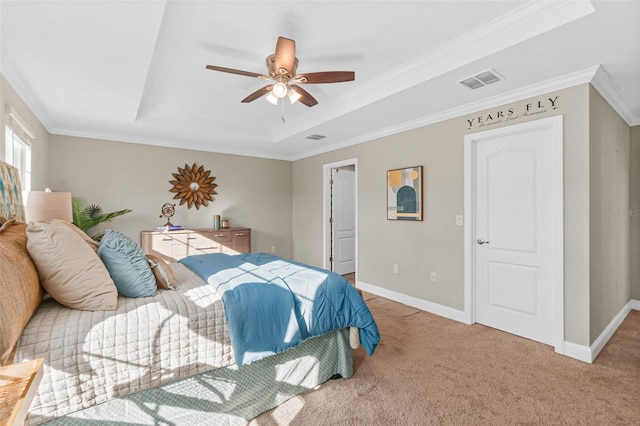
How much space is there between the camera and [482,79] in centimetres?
264

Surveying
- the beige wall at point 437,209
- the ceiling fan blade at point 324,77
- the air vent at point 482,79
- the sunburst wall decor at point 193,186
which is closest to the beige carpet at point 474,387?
the beige wall at point 437,209

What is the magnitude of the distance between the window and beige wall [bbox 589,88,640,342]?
481cm

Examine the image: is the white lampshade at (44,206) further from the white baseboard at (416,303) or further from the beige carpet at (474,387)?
the white baseboard at (416,303)

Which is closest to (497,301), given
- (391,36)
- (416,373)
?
(416,373)

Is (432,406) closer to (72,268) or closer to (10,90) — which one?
(72,268)

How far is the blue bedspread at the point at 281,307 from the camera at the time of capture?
67.7 inches

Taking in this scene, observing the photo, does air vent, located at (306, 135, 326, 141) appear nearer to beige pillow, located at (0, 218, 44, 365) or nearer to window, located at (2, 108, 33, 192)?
window, located at (2, 108, 33, 192)

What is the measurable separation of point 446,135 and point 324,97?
145 centimetres

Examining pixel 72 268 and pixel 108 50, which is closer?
pixel 72 268

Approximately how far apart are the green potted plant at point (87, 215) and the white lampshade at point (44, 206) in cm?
90

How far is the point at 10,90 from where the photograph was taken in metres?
2.59

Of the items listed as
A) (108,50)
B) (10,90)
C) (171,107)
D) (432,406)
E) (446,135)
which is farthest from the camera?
(171,107)

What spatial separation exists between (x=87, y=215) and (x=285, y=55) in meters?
3.68

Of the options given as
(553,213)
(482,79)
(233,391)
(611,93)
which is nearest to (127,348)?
(233,391)
